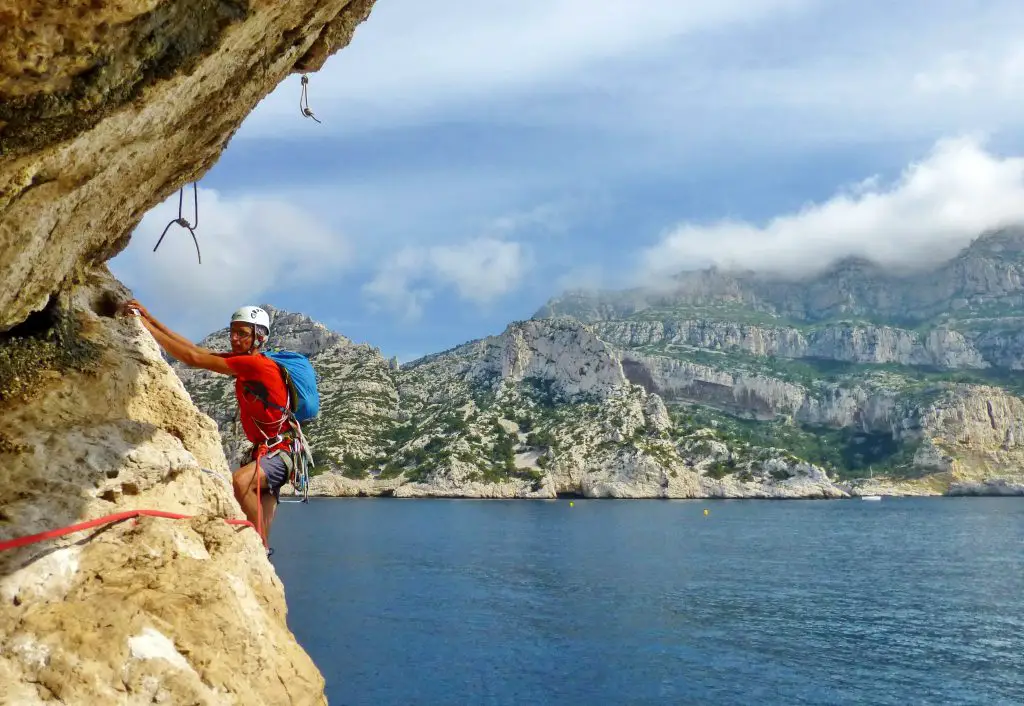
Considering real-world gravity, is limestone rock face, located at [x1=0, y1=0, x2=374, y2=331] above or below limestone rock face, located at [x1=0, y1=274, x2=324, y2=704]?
above

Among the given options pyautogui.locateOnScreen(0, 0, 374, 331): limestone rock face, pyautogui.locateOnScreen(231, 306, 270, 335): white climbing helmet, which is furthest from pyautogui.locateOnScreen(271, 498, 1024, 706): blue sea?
pyautogui.locateOnScreen(0, 0, 374, 331): limestone rock face

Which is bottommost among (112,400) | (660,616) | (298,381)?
(660,616)

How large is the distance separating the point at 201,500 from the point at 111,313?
8.23 ft

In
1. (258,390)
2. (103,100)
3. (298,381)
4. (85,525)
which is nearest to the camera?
(103,100)

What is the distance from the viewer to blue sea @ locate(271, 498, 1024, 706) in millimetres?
35406

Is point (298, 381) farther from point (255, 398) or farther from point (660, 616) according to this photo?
point (660, 616)

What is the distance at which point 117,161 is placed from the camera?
19.3ft

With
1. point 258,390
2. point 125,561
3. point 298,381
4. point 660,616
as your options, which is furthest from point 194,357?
point 660,616

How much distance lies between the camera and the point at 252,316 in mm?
7590

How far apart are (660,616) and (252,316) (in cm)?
4841

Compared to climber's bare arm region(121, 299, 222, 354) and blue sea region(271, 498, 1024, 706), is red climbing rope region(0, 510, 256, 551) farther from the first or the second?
blue sea region(271, 498, 1024, 706)

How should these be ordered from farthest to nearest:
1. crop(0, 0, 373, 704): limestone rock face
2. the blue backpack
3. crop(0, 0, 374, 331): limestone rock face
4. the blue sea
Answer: the blue sea
the blue backpack
crop(0, 0, 373, 704): limestone rock face
crop(0, 0, 374, 331): limestone rock face

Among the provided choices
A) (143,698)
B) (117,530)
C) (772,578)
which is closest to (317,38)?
(117,530)

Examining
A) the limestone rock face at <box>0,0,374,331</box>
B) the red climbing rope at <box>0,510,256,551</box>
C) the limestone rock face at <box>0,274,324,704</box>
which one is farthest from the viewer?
the red climbing rope at <box>0,510,256,551</box>
